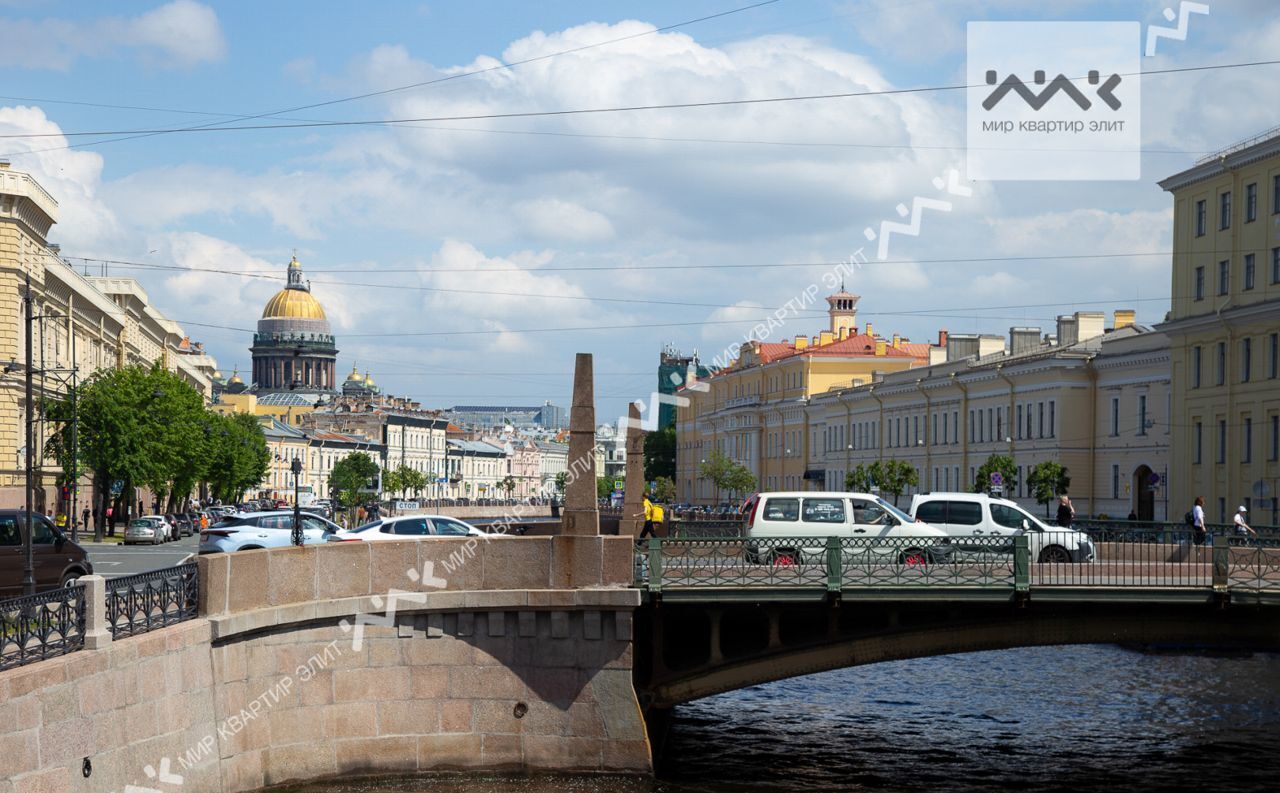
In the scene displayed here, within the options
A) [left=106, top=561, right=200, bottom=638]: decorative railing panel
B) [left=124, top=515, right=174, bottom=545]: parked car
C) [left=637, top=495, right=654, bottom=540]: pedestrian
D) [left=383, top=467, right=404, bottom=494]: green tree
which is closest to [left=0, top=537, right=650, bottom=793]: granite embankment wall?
[left=106, top=561, right=200, bottom=638]: decorative railing panel

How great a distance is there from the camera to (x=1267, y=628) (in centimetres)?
2294

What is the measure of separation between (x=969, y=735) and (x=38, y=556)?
51.4 feet

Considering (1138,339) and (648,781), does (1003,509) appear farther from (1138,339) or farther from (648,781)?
(1138,339)

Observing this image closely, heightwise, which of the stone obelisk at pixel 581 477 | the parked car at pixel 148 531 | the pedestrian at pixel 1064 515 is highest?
the stone obelisk at pixel 581 477

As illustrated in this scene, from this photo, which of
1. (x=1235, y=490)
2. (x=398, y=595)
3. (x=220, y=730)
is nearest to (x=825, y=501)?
(x=398, y=595)

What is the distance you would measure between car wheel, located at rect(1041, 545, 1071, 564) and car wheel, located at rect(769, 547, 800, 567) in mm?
6503

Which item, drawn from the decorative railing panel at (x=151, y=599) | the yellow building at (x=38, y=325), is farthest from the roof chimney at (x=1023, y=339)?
the decorative railing panel at (x=151, y=599)

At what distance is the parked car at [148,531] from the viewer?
61.6 meters

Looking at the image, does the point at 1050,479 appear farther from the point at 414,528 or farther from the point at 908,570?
the point at 908,570

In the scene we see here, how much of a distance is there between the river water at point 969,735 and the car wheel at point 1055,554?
109 inches

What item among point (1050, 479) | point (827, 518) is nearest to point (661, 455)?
point (1050, 479)

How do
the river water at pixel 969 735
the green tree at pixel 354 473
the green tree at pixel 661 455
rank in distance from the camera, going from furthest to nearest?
the green tree at pixel 661 455
the green tree at pixel 354 473
the river water at pixel 969 735

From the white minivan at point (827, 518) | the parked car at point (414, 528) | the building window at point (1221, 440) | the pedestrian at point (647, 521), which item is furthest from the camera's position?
the building window at point (1221, 440)

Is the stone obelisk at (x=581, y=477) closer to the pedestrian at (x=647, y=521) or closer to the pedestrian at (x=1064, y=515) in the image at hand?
the pedestrian at (x=647, y=521)
